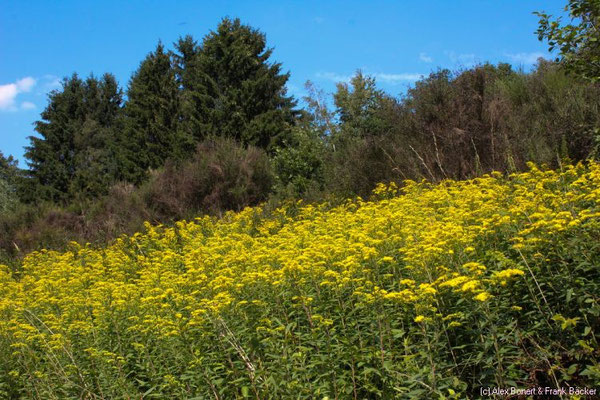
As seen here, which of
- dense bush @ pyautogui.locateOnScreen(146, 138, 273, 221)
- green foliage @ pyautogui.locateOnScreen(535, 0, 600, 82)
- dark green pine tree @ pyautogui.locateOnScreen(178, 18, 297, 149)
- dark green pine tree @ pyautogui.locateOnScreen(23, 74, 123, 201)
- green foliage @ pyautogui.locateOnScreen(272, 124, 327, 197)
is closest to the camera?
green foliage @ pyautogui.locateOnScreen(535, 0, 600, 82)

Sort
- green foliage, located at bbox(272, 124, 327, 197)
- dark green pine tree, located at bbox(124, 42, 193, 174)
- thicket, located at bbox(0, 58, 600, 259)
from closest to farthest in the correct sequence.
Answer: thicket, located at bbox(0, 58, 600, 259) < green foliage, located at bbox(272, 124, 327, 197) < dark green pine tree, located at bbox(124, 42, 193, 174)

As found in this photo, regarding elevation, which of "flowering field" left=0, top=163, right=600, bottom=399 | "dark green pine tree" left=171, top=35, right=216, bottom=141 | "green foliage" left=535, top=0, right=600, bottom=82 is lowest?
"flowering field" left=0, top=163, right=600, bottom=399

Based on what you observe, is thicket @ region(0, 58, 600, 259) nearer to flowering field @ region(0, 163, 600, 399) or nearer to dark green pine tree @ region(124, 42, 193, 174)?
flowering field @ region(0, 163, 600, 399)

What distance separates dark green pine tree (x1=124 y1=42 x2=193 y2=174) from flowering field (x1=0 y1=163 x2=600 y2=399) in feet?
83.9

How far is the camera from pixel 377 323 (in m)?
3.24

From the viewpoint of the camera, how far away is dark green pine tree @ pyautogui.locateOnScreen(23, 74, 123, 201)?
3209cm

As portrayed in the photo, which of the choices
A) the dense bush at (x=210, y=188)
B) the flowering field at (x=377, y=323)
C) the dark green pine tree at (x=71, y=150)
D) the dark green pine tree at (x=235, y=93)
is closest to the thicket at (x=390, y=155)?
the dense bush at (x=210, y=188)

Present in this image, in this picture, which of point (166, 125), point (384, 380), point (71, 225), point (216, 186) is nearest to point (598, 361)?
point (384, 380)

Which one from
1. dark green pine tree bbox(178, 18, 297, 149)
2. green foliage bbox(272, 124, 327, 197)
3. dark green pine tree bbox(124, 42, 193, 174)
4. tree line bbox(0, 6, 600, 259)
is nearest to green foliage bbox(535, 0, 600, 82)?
tree line bbox(0, 6, 600, 259)

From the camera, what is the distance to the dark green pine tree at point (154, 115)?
29500 mm

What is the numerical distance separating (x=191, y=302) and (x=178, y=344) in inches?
14.0

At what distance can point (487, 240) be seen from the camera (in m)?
4.16

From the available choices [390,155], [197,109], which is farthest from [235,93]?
[390,155]

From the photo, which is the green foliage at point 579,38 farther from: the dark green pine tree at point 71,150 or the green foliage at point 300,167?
the dark green pine tree at point 71,150
